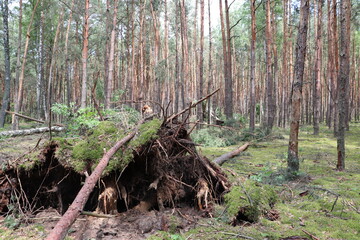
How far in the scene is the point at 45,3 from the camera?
657 inches

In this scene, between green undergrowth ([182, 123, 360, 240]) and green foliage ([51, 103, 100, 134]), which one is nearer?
green undergrowth ([182, 123, 360, 240])

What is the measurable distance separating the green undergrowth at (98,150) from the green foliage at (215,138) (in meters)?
8.02

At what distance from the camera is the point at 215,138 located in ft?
40.5

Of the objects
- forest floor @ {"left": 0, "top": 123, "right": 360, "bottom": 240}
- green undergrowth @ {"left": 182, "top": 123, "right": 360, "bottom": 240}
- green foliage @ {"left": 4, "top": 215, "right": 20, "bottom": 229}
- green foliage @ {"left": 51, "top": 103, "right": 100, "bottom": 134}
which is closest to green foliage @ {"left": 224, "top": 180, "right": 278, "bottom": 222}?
green undergrowth @ {"left": 182, "top": 123, "right": 360, "bottom": 240}

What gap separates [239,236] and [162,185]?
1.43 m

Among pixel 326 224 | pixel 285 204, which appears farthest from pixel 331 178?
pixel 326 224

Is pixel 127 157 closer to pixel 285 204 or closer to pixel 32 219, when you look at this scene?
pixel 32 219

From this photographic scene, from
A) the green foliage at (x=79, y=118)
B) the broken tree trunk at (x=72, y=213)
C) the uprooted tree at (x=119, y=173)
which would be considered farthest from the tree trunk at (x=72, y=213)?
the green foliage at (x=79, y=118)

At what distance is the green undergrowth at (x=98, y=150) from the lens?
134 inches

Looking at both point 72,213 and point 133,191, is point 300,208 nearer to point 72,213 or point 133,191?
point 133,191

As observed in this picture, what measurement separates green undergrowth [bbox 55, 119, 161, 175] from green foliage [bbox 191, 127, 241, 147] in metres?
8.02

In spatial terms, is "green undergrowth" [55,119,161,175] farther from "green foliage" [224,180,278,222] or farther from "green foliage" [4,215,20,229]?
"green foliage" [224,180,278,222]

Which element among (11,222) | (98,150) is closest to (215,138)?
(98,150)

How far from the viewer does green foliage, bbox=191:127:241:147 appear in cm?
1197
